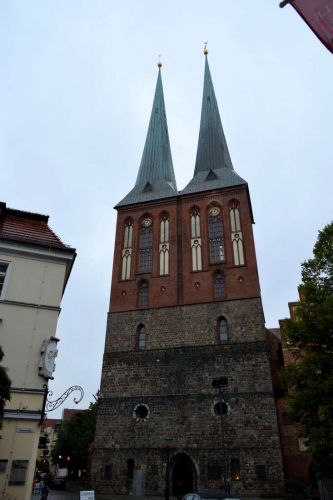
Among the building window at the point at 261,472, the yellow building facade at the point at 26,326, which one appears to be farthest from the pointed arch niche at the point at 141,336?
the yellow building facade at the point at 26,326

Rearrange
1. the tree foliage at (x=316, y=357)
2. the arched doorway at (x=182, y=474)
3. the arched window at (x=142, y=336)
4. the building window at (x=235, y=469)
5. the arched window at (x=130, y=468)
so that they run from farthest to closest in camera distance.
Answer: the arched window at (x=142, y=336)
the arched window at (x=130, y=468)
the arched doorway at (x=182, y=474)
the building window at (x=235, y=469)
the tree foliage at (x=316, y=357)

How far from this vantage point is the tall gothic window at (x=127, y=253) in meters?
29.9

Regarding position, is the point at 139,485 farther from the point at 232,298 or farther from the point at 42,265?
the point at 42,265

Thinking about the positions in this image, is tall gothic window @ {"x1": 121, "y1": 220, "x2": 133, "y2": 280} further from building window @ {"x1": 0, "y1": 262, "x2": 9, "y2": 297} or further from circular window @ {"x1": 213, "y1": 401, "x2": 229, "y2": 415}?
building window @ {"x1": 0, "y1": 262, "x2": 9, "y2": 297}

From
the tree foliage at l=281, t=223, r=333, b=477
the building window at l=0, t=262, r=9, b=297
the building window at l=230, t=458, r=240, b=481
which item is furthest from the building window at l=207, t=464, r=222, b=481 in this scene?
the building window at l=0, t=262, r=9, b=297

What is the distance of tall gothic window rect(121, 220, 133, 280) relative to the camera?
2989 cm

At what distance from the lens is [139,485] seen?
→ 73.5 feet

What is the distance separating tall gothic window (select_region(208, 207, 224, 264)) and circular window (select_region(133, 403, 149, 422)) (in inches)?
404

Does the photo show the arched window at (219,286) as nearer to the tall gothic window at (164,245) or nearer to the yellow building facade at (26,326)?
the tall gothic window at (164,245)

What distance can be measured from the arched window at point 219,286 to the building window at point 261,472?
992 centimetres

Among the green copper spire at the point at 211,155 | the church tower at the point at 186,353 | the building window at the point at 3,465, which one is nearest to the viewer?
the building window at the point at 3,465

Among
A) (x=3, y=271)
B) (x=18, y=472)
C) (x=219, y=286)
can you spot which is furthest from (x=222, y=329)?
(x=18, y=472)

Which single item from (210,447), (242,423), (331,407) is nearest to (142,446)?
(210,447)

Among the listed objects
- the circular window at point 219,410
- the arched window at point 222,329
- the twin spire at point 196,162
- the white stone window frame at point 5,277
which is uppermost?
the twin spire at point 196,162
